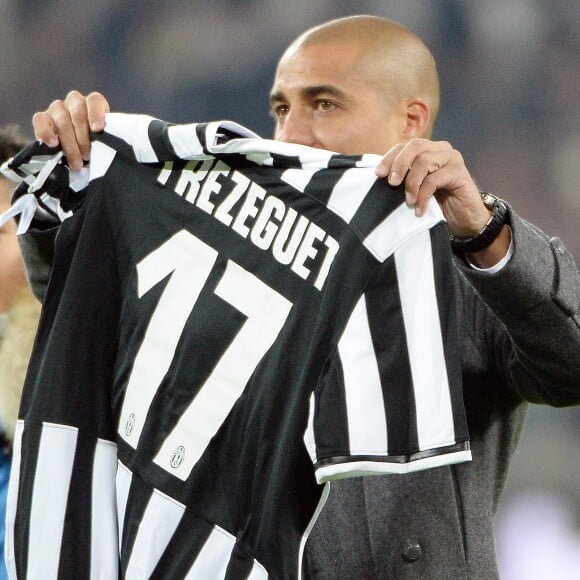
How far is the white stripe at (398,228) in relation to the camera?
3.05ft

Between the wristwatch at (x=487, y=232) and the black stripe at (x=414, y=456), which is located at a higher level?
the wristwatch at (x=487, y=232)

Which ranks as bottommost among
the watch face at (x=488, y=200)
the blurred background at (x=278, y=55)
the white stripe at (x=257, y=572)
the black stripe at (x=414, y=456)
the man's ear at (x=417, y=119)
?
the white stripe at (x=257, y=572)

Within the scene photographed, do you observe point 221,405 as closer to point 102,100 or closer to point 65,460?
point 65,460

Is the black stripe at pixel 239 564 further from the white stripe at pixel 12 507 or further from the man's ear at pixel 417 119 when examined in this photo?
the man's ear at pixel 417 119

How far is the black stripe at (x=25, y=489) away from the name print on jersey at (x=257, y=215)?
285 mm

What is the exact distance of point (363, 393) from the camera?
895 millimetres

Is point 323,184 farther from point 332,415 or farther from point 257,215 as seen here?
point 332,415

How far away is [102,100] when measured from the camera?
1126 millimetres

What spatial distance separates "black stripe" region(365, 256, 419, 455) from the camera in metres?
0.90

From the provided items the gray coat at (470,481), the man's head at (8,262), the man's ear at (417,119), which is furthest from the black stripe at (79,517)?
the man's ear at (417,119)

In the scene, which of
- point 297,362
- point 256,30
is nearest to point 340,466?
point 297,362

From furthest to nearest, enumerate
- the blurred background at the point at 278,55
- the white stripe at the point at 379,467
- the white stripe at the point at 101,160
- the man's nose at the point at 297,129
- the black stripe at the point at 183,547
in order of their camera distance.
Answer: the blurred background at the point at 278,55 → the man's nose at the point at 297,129 → the white stripe at the point at 101,160 → the black stripe at the point at 183,547 → the white stripe at the point at 379,467

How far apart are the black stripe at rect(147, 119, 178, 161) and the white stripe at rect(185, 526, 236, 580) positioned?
378mm

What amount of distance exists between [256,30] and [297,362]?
2.50 metres
